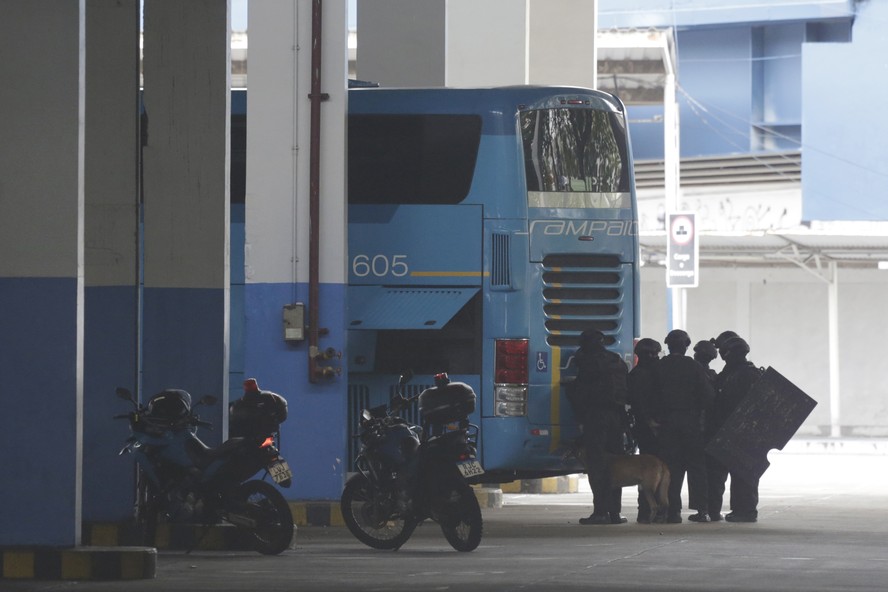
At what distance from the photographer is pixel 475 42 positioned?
22.4m

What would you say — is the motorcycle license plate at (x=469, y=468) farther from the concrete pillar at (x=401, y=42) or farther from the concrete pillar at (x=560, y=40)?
the concrete pillar at (x=560, y=40)

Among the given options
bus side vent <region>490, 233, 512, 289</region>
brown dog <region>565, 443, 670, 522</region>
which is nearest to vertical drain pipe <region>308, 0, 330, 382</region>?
bus side vent <region>490, 233, 512, 289</region>

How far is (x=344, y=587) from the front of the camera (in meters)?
9.85

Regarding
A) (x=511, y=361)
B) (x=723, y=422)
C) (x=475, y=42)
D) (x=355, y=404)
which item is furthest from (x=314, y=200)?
(x=475, y=42)

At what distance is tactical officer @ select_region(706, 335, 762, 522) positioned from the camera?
16172 mm

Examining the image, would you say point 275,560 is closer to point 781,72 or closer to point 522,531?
point 522,531

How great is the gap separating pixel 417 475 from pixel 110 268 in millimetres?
2755

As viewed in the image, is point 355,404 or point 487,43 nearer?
point 355,404

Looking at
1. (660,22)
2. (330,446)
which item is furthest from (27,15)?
(660,22)

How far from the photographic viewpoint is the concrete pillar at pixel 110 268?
12836mm

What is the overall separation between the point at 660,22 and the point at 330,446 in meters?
32.5

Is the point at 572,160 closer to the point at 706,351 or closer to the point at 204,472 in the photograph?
the point at 706,351

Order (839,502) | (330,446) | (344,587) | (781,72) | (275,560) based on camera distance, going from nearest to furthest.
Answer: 1. (344,587)
2. (275,560)
3. (330,446)
4. (839,502)
5. (781,72)

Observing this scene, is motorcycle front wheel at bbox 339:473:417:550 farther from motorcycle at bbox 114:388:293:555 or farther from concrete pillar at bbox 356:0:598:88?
concrete pillar at bbox 356:0:598:88
